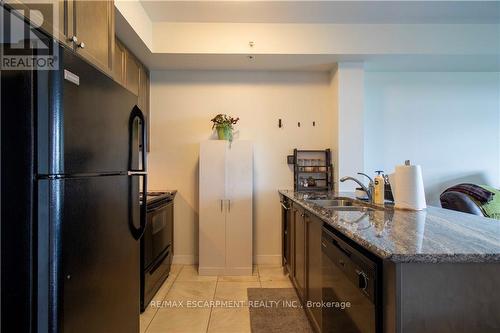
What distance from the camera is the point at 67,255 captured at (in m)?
0.99

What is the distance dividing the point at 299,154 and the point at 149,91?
6.87ft

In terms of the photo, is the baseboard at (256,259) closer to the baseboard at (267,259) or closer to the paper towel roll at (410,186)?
the baseboard at (267,259)

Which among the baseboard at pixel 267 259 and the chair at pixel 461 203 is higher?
the chair at pixel 461 203

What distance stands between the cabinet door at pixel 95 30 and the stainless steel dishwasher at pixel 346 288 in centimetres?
181

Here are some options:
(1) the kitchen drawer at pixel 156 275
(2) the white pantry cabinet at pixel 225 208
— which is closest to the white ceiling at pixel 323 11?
(2) the white pantry cabinet at pixel 225 208

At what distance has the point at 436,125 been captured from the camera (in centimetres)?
355

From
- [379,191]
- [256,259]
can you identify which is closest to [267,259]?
[256,259]

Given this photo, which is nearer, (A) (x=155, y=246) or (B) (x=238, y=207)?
(A) (x=155, y=246)

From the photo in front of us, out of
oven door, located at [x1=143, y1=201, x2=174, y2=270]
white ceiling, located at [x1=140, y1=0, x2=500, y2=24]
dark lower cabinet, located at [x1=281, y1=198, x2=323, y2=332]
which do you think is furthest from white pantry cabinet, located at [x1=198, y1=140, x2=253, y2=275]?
white ceiling, located at [x1=140, y1=0, x2=500, y2=24]

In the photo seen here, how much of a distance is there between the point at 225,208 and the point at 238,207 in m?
0.15

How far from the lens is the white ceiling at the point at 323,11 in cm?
263

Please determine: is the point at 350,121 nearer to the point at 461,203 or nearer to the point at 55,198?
the point at 461,203
